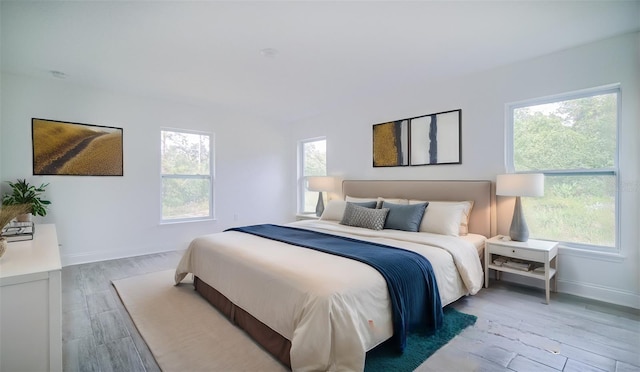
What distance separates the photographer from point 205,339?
84.7 inches

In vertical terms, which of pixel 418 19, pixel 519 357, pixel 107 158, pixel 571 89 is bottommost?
pixel 519 357

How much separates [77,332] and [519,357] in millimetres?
3175

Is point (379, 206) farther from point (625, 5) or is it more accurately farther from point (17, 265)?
point (17, 265)

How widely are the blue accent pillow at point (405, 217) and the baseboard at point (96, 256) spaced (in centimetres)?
370

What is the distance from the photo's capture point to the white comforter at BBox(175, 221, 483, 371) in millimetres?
1588

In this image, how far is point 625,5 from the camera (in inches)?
87.0

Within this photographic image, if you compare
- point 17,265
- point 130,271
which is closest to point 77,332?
point 17,265

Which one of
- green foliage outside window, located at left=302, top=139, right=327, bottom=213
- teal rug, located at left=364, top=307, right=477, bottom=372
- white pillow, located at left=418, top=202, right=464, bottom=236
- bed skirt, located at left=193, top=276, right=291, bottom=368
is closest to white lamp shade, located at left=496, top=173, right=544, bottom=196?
white pillow, located at left=418, top=202, right=464, bottom=236

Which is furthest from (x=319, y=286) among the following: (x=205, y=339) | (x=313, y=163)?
(x=313, y=163)

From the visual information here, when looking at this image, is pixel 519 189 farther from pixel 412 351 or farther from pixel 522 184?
pixel 412 351

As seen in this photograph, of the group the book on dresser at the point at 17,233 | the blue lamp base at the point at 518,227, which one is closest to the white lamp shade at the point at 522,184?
the blue lamp base at the point at 518,227

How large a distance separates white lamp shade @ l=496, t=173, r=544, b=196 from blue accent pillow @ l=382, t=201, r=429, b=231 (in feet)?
2.60

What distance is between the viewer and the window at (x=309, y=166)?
5660 millimetres

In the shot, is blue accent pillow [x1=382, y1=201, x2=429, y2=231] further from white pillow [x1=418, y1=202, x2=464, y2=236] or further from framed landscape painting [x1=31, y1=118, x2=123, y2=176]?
framed landscape painting [x1=31, y1=118, x2=123, y2=176]
